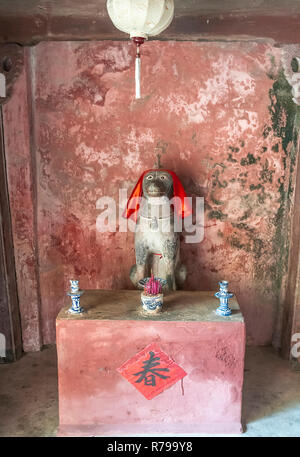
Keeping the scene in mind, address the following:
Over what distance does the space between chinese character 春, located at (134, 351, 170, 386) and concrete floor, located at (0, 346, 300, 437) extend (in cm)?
83

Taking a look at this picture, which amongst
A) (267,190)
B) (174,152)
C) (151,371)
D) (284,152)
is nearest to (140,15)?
(174,152)

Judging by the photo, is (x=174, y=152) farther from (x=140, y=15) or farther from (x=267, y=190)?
(x=140, y=15)

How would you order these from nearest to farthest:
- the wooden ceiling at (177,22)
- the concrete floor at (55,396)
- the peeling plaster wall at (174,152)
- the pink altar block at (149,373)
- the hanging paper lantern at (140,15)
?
the hanging paper lantern at (140,15), the pink altar block at (149,373), the concrete floor at (55,396), the wooden ceiling at (177,22), the peeling plaster wall at (174,152)

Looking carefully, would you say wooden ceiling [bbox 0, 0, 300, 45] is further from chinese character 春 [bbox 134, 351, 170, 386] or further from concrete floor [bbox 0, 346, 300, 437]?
concrete floor [bbox 0, 346, 300, 437]

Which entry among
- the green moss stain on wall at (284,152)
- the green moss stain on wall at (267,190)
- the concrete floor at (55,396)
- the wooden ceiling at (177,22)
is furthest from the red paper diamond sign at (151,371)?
the wooden ceiling at (177,22)

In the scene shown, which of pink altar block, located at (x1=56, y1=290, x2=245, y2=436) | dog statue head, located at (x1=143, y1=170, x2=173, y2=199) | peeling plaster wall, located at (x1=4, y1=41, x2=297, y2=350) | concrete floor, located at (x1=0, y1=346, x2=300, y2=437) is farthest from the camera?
peeling plaster wall, located at (x1=4, y1=41, x2=297, y2=350)

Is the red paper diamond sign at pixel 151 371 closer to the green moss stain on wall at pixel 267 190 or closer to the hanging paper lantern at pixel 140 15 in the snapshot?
the green moss stain on wall at pixel 267 190

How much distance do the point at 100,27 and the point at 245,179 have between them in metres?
1.95

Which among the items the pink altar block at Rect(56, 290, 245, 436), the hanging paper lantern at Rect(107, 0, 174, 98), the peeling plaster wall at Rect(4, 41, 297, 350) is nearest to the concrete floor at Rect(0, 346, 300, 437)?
the pink altar block at Rect(56, 290, 245, 436)

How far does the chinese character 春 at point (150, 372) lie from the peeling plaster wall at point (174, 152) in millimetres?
1319

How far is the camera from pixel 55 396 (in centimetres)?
361

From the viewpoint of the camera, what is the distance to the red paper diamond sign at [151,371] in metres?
3.07

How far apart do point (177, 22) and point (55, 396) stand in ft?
11.4

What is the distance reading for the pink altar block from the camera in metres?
3.06
